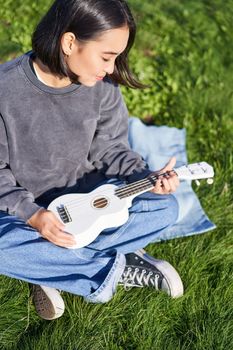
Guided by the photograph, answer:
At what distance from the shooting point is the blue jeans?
8.61 ft

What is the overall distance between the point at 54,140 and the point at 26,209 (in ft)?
1.26

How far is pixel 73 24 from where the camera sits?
253cm

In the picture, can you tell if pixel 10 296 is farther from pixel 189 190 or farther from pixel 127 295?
pixel 189 190

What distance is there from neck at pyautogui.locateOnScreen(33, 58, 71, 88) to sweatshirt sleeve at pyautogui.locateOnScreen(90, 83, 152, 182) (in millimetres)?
275

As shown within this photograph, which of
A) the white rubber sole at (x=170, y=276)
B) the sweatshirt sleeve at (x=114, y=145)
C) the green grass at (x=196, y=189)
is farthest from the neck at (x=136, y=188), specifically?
the green grass at (x=196, y=189)

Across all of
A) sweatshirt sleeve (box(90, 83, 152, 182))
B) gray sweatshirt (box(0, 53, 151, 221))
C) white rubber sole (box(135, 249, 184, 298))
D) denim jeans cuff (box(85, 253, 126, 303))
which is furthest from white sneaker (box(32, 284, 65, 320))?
sweatshirt sleeve (box(90, 83, 152, 182))

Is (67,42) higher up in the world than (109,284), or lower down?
higher up

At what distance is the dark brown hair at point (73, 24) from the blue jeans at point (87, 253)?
29.7 inches

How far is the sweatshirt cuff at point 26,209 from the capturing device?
2686 millimetres

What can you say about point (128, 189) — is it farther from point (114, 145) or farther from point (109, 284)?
point (109, 284)

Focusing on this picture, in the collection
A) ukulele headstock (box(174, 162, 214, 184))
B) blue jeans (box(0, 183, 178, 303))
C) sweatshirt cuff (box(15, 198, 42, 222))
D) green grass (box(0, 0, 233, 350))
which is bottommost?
green grass (box(0, 0, 233, 350))

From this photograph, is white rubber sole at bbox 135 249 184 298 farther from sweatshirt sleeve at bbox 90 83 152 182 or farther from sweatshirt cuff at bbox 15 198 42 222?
sweatshirt cuff at bbox 15 198 42 222

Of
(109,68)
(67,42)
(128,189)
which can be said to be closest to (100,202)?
(128,189)

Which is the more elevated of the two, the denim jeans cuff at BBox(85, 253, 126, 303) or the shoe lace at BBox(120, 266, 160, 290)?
the denim jeans cuff at BBox(85, 253, 126, 303)
